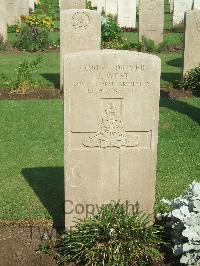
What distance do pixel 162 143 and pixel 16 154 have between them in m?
2.42

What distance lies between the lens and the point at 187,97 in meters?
11.6

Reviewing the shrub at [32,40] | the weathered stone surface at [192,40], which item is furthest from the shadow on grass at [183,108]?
the shrub at [32,40]

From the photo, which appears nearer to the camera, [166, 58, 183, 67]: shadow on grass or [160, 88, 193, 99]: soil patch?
[160, 88, 193, 99]: soil patch

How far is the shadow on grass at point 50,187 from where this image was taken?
5808mm

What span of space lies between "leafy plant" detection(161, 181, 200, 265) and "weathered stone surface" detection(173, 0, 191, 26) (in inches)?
789

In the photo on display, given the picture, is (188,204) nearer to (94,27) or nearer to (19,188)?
(19,188)

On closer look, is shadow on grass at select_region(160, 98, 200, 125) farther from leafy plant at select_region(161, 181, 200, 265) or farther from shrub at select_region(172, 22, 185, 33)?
shrub at select_region(172, 22, 185, 33)

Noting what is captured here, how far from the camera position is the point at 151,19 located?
18.2 m

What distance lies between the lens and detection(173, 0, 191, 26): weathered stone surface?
77.8ft

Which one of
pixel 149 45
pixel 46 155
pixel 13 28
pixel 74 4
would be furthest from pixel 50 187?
pixel 13 28

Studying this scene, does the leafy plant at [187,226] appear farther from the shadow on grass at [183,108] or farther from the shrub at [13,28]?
the shrub at [13,28]

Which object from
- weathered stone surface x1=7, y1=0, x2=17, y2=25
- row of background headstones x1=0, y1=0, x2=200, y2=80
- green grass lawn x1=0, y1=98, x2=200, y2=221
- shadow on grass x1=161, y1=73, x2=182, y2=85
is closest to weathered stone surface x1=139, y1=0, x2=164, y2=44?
row of background headstones x1=0, y1=0, x2=200, y2=80

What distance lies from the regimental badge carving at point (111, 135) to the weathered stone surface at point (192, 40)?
7.86 m

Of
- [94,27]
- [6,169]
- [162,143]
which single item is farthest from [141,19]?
[6,169]
